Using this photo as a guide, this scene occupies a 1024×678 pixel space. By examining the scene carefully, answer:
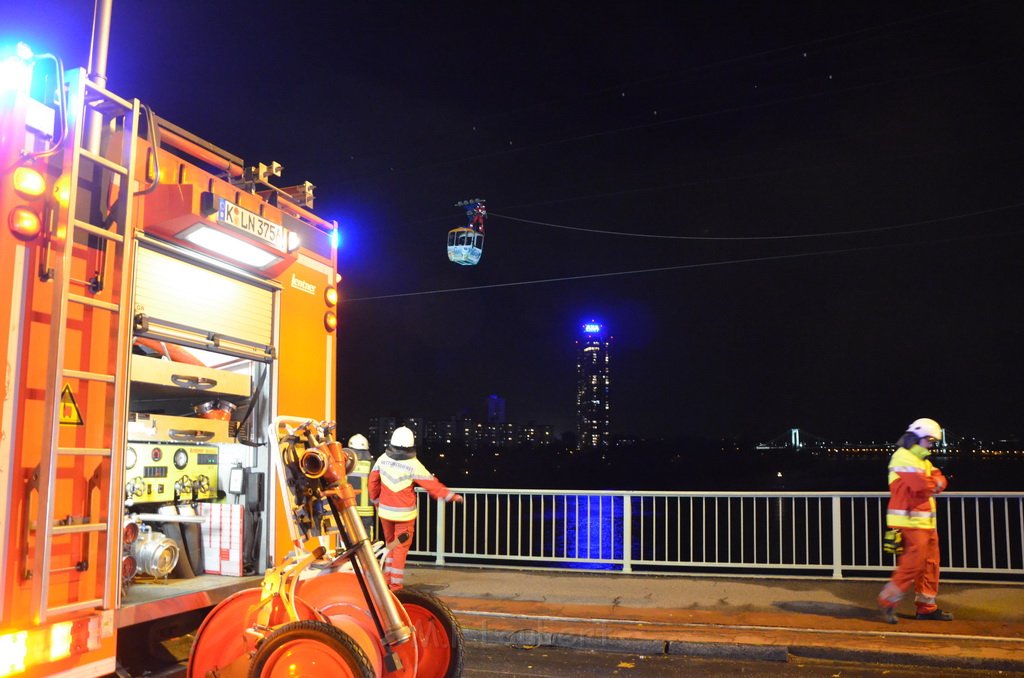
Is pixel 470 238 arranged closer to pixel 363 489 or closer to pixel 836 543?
pixel 363 489

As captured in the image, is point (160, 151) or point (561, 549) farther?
point (561, 549)

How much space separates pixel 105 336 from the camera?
4.25 m

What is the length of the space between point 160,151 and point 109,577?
233 cm

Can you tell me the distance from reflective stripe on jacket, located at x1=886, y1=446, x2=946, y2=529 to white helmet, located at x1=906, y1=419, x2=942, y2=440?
14cm

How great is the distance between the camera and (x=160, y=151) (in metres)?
4.82

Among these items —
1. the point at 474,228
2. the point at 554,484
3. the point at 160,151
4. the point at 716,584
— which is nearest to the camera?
the point at 160,151

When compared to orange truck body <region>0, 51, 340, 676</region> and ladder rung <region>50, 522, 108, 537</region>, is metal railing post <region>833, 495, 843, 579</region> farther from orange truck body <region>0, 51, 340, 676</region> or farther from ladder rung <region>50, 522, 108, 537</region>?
ladder rung <region>50, 522, 108, 537</region>

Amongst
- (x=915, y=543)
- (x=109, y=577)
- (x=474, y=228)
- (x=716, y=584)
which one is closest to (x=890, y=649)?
(x=915, y=543)

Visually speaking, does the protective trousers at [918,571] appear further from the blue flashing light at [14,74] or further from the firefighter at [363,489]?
the blue flashing light at [14,74]

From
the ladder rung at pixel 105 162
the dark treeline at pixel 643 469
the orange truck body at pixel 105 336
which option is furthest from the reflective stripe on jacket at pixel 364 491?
the dark treeline at pixel 643 469

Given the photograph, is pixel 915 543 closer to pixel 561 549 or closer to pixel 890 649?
pixel 890 649

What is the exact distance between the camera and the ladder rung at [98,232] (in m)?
4.14

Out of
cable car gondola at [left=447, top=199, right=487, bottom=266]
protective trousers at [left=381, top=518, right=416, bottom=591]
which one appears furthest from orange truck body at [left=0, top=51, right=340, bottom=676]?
cable car gondola at [left=447, top=199, right=487, bottom=266]

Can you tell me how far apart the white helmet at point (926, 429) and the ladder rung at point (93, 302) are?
6.64m
